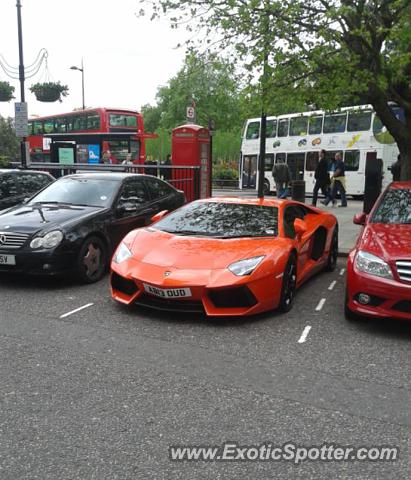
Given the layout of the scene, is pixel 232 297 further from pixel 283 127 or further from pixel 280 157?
pixel 283 127

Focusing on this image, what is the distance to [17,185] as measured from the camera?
31.6 feet

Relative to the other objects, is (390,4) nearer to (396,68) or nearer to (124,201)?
(396,68)

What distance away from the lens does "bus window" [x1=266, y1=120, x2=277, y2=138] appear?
24945 millimetres

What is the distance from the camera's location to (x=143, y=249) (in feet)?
18.7

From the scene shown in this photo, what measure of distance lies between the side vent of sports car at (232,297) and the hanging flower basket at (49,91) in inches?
2450

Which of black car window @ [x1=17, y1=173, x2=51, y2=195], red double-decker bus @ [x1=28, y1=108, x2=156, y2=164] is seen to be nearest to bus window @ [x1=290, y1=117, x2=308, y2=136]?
red double-decker bus @ [x1=28, y1=108, x2=156, y2=164]

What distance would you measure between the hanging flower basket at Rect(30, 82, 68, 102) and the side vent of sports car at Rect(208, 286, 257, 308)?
62.2 meters

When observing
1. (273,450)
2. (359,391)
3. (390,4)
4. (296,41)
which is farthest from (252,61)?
(273,450)

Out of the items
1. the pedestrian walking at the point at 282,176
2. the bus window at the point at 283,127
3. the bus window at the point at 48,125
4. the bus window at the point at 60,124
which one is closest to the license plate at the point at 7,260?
the pedestrian walking at the point at 282,176

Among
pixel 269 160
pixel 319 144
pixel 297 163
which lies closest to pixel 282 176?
pixel 319 144

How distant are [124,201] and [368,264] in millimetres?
4014

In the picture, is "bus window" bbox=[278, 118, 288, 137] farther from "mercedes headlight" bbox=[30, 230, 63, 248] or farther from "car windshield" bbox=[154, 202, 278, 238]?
"mercedes headlight" bbox=[30, 230, 63, 248]

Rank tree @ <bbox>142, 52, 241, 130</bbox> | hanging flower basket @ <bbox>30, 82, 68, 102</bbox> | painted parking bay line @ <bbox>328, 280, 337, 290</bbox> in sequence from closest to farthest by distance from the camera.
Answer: painted parking bay line @ <bbox>328, 280, 337, 290</bbox>, tree @ <bbox>142, 52, 241, 130</bbox>, hanging flower basket @ <bbox>30, 82, 68, 102</bbox>

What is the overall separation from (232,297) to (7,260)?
2.97 metres
